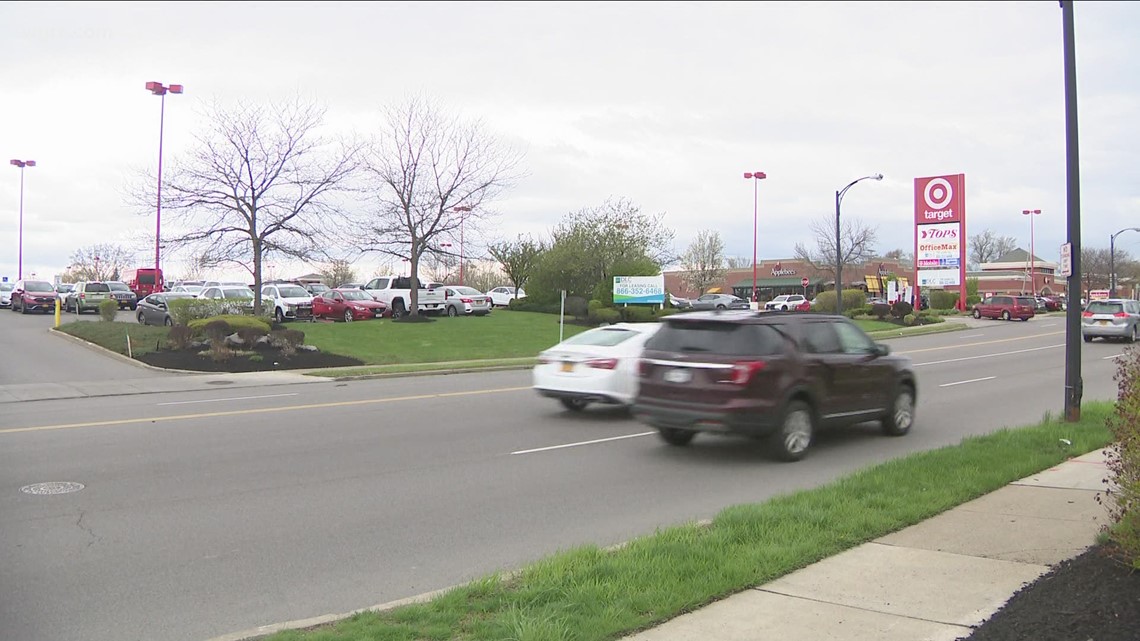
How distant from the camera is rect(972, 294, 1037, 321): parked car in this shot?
2226 inches

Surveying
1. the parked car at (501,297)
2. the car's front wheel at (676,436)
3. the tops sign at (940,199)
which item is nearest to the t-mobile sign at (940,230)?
the tops sign at (940,199)

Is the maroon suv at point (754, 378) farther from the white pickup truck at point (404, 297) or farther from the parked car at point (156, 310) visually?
the white pickup truck at point (404, 297)

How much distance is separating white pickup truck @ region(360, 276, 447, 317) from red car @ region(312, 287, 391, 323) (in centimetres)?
81

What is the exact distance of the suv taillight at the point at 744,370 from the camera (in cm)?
967

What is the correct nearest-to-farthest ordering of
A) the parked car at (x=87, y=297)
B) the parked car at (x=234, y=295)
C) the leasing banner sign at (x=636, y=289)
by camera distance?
the parked car at (x=234, y=295)
the leasing banner sign at (x=636, y=289)
the parked car at (x=87, y=297)

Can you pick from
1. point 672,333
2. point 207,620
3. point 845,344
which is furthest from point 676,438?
point 207,620

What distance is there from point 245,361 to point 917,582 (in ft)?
69.9

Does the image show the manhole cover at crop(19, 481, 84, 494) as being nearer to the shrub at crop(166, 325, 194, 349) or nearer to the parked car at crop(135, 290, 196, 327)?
the shrub at crop(166, 325, 194, 349)

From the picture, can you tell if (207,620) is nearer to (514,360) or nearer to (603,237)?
(514,360)

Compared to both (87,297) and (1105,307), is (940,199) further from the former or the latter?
(87,297)

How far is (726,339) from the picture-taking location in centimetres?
1009

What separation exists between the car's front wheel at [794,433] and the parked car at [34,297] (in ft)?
147

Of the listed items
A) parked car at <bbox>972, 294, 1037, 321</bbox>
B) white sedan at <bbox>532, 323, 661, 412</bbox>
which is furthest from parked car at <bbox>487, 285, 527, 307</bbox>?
white sedan at <bbox>532, 323, 661, 412</bbox>

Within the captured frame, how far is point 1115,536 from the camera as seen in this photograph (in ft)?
15.4
